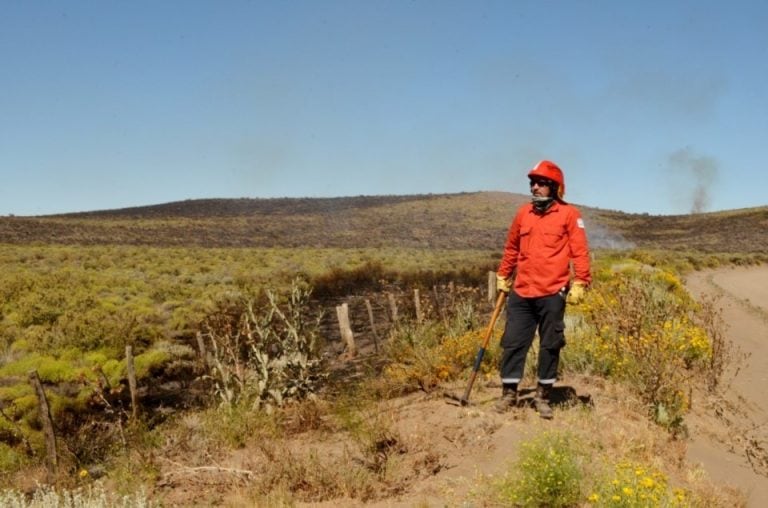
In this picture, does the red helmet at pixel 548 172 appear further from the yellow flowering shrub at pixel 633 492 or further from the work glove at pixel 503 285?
the yellow flowering shrub at pixel 633 492

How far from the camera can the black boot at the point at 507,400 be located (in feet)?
19.7

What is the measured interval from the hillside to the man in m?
41.2

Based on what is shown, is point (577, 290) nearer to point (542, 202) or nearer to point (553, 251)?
point (553, 251)

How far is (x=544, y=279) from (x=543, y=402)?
1139 mm

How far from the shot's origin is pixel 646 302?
9383 millimetres

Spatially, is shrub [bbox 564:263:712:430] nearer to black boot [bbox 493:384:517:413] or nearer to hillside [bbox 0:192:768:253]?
black boot [bbox 493:384:517:413]

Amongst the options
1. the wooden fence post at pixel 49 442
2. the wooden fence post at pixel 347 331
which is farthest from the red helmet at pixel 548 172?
the wooden fence post at pixel 347 331

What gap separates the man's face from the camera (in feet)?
19.3

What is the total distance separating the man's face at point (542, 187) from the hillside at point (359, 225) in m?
41.4

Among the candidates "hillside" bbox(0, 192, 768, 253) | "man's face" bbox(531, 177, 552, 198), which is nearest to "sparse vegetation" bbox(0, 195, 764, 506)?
"man's face" bbox(531, 177, 552, 198)

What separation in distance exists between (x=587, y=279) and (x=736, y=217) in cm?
7553

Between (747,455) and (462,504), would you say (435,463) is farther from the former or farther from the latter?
(747,455)

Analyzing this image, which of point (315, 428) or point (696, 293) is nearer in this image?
point (315, 428)

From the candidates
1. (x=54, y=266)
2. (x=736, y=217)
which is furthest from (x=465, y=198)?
(x=54, y=266)
